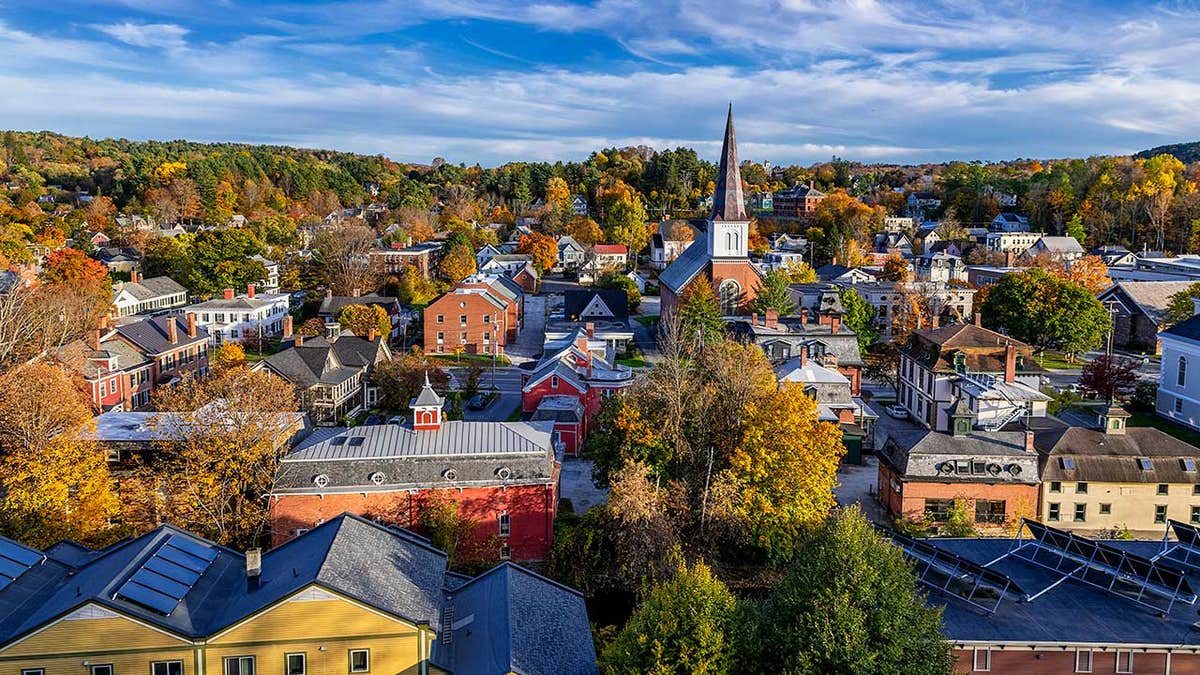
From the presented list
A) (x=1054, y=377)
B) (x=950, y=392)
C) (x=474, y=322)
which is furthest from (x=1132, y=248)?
(x=474, y=322)

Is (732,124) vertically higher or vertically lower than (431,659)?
higher

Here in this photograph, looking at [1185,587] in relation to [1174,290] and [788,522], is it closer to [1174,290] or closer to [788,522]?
[788,522]

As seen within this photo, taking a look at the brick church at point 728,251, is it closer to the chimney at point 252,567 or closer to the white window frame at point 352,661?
the chimney at point 252,567

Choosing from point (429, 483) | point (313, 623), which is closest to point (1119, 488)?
point (429, 483)

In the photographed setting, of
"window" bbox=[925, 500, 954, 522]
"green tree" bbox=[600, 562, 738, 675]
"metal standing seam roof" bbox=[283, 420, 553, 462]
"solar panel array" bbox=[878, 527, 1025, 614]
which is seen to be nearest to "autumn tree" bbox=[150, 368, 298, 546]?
"metal standing seam roof" bbox=[283, 420, 553, 462]

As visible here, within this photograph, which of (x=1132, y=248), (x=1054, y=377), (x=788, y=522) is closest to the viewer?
(x=788, y=522)

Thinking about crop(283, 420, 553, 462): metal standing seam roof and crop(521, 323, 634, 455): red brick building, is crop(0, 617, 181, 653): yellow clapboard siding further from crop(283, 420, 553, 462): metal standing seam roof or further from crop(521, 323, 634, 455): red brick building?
crop(521, 323, 634, 455): red brick building
